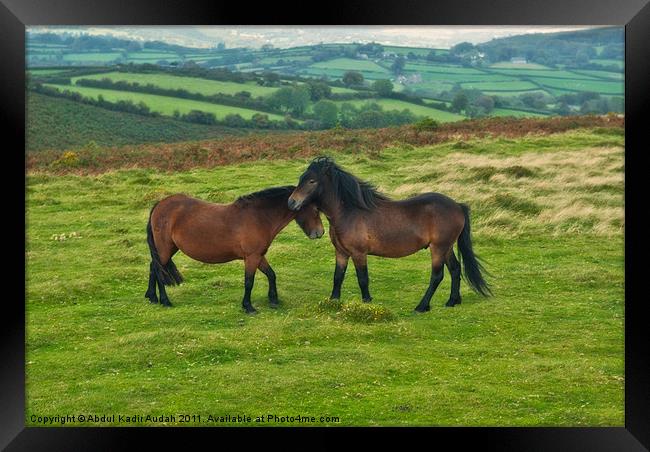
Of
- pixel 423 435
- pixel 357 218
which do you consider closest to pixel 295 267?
pixel 357 218

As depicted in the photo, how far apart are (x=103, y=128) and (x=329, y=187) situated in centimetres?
400

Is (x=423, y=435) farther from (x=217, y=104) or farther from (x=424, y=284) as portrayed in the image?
(x=217, y=104)

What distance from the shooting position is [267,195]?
1320 cm

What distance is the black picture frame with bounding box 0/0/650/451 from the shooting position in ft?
40.5

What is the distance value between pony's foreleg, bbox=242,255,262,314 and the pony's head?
99 cm

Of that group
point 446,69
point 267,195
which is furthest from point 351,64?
point 267,195

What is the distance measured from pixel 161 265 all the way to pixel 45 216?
6.23 feet

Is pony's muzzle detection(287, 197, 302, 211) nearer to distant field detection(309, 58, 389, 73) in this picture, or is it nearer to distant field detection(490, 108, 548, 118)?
distant field detection(309, 58, 389, 73)

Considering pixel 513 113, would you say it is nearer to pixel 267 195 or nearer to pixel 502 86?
pixel 502 86

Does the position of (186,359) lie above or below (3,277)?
below

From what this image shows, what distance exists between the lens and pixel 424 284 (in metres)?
13.5

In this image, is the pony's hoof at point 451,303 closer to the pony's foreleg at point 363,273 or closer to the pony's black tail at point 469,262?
the pony's black tail at point 469,262

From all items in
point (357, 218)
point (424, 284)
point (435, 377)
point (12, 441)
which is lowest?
point (12, 441)

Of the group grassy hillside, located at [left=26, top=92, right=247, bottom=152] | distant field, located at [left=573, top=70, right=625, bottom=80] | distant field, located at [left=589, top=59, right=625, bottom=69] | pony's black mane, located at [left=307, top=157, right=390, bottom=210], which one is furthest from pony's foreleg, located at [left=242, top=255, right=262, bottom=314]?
distant field, located at [left=589, top=59, right=625, bottom=69]
